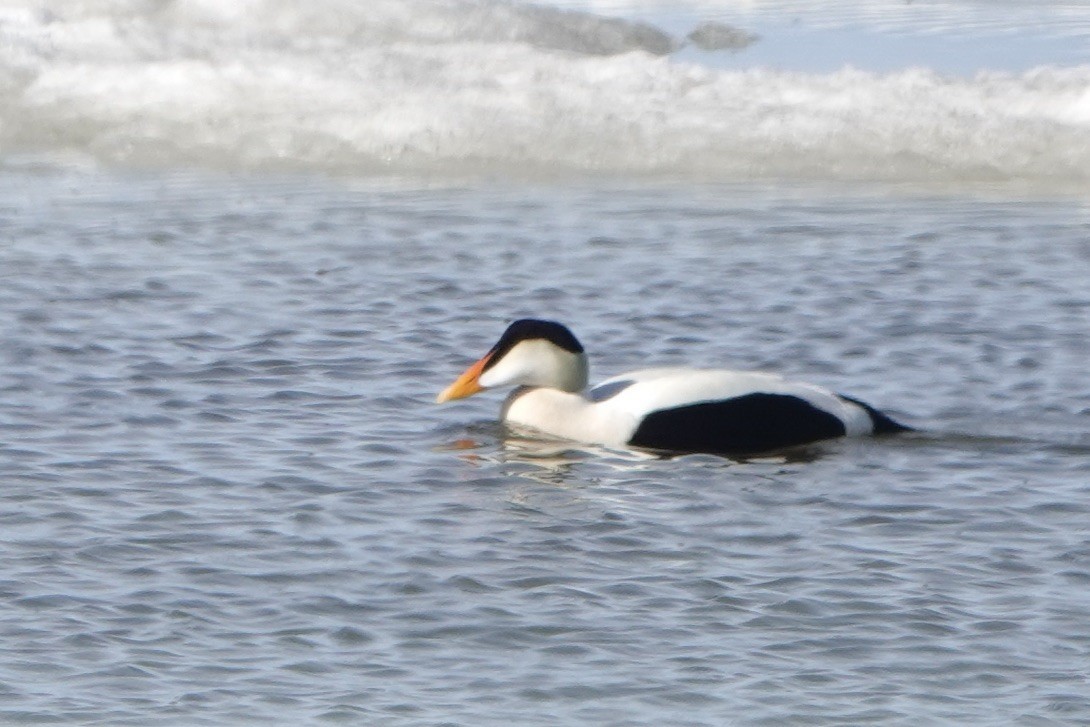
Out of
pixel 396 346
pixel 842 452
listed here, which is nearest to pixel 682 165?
pixel 396 346

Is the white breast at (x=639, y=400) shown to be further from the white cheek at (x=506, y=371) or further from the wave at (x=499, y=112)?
the wave at (x=499, y=112)

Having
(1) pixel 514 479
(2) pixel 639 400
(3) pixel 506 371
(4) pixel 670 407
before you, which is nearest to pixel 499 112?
(3) pixel 506 371

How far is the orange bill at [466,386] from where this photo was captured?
7.83m

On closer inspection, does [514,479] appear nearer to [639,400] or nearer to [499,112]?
[639,400]

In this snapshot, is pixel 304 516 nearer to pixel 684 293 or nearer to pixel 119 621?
pixel 119 621

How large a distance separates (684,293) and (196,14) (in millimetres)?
8011

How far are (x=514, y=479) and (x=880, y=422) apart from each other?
1307 mm

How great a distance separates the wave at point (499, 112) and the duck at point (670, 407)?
5.22m

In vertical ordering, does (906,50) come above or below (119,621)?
above

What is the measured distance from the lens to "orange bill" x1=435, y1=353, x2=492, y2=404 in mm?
7832

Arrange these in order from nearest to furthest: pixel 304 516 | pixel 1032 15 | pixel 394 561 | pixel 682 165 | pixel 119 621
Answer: pixel 119 621 → pixel 394 561 → pixel 304 516 → pixel 682 165 → pixel 1032 15

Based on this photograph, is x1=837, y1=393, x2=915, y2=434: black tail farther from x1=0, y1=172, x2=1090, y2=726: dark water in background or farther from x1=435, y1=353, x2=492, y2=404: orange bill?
x1=435, y1=353, x2=492, y2=404: orange bill

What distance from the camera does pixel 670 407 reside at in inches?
293

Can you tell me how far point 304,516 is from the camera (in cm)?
634
